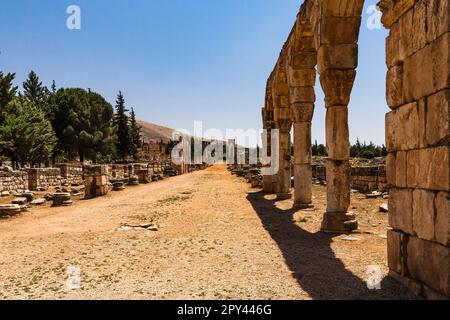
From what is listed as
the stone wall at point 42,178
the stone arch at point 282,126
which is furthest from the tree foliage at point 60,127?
the stone arch at point 282,126

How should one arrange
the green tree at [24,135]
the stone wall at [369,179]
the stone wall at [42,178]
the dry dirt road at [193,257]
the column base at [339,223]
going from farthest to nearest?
the green tree at [24,135]
the stone wall at [42,178]
the stone wall at [369,179]
the column base at [339,223]
the dry dirt road at [193,257]

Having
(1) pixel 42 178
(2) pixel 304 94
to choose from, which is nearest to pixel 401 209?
(2) pixel 304 94

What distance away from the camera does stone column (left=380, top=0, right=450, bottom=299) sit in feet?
12.5

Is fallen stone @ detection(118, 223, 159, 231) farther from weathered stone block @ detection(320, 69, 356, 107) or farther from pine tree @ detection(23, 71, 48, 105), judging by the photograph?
pine tree @ detection(23, 71, 48, 105)

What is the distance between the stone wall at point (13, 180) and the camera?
1962 cm

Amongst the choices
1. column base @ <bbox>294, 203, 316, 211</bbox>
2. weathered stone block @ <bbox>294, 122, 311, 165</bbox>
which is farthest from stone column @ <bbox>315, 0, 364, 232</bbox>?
weathered stone block @ <bbox>294, 122, 311, 165</bbox>

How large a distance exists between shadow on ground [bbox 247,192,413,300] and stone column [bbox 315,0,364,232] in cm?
73

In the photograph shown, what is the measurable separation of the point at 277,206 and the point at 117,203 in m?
6.58

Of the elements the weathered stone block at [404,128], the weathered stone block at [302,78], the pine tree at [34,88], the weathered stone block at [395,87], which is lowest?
the weathered stone block at [404,128]

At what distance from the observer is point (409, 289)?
4.44 m

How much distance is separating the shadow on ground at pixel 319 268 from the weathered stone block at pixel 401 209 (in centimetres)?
76

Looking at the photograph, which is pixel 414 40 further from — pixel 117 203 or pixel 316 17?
pixel 117 203

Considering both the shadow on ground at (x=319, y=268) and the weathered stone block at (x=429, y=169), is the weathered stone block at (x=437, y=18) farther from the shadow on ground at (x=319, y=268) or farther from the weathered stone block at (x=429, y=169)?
the shadow on ground at (x=319, y=268)
